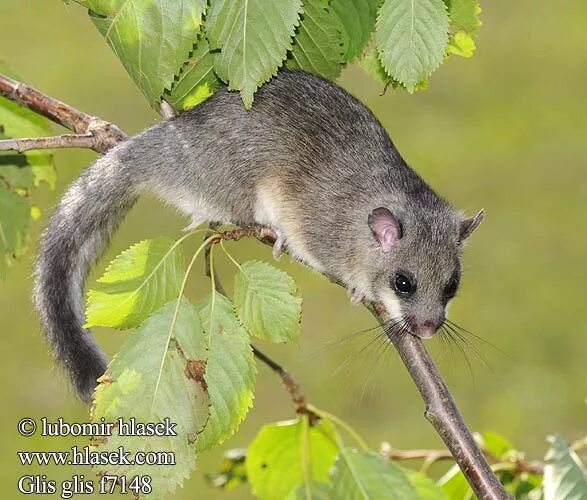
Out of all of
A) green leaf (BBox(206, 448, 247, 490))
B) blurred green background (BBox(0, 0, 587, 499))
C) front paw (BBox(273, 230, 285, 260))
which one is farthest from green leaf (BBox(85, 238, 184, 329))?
blurred green background (BBox(0, 0, 587, 499))

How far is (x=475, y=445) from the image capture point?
2.50 metres

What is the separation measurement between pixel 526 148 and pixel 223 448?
14.7 ft

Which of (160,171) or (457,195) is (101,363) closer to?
(160,171)

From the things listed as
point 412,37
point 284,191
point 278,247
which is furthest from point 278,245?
point 412,37

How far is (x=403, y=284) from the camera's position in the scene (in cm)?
365

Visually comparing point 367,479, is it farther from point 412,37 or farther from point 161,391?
point 412,37

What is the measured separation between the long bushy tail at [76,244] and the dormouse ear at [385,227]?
32.3 inches

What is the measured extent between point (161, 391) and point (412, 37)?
3.12 ft

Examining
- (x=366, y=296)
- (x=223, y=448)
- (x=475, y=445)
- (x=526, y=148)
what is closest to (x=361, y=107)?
(x=366, y=296)

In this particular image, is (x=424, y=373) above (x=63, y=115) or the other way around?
the other way around

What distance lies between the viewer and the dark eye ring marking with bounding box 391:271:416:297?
3.63 meters

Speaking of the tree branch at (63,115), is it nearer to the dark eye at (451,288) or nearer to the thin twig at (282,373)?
the thin twig at (282,373)

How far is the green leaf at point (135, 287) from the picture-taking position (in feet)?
7.99

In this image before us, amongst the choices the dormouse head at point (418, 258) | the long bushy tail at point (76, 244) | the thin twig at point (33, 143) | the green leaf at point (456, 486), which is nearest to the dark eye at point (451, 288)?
the dormouse head at point (418, 258)
